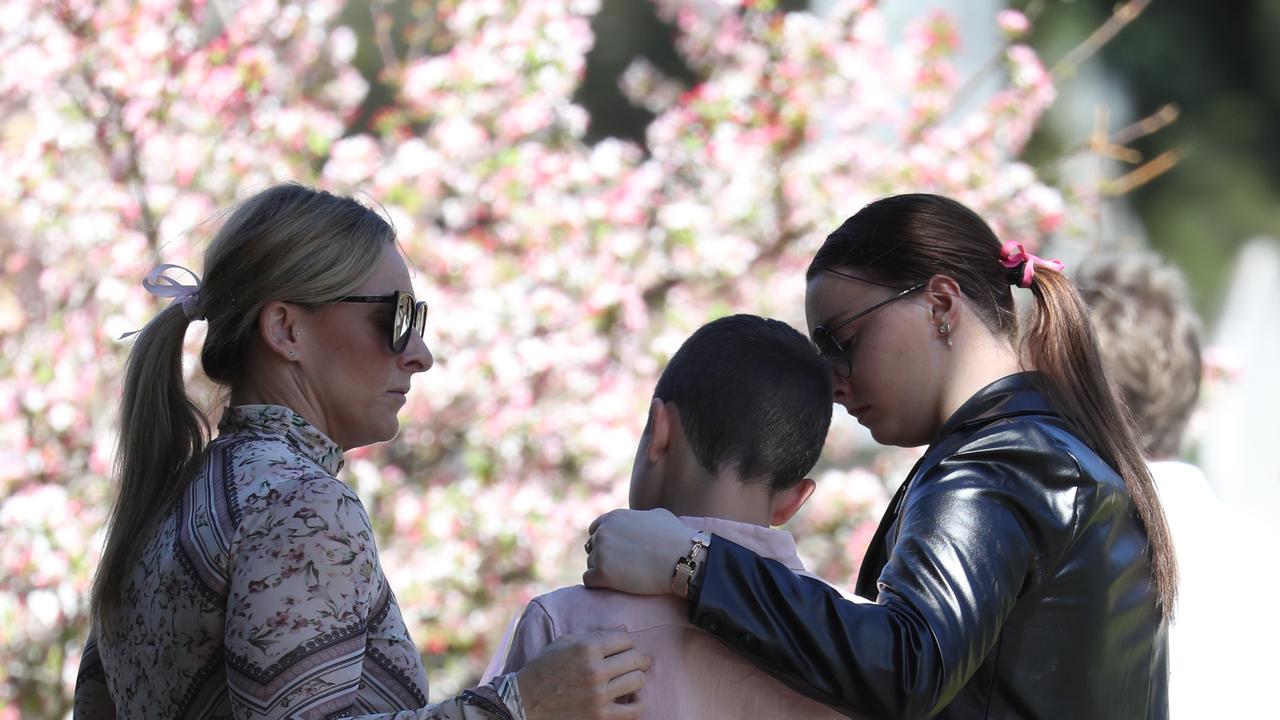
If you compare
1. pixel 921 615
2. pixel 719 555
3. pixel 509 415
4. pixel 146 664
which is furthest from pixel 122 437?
pixel 509 415

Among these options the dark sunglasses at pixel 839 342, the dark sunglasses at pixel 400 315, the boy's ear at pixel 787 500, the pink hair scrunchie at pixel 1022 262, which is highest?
the dark sunglasses at pixel 400 315

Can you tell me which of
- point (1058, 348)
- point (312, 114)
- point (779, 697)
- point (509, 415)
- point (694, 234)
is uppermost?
point (312, 114)

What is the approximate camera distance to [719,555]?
1.42m

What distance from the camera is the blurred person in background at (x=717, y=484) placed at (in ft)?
4.71

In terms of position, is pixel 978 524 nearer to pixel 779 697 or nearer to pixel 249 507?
pixel 779 697

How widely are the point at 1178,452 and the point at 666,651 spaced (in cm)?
170

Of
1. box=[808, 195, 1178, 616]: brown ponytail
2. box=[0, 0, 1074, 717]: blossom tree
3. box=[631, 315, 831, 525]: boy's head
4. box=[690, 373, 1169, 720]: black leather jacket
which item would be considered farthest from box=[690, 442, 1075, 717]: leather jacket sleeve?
box=[0, 0, 1074, 717]: blossom tree

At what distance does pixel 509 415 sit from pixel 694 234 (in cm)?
104

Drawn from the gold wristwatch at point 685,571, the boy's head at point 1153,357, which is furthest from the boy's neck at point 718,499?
the boy's head at point 1153,357

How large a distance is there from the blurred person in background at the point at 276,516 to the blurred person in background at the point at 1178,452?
3.51ft

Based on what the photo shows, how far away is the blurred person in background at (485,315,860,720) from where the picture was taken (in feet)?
4.71

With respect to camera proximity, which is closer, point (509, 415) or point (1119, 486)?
point (1119, 486)

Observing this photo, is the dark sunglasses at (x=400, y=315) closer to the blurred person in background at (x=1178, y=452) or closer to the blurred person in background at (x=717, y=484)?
the blurred person in background at (x=717, y=484)

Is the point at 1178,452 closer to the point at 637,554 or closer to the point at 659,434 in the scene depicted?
the point at 659,434
